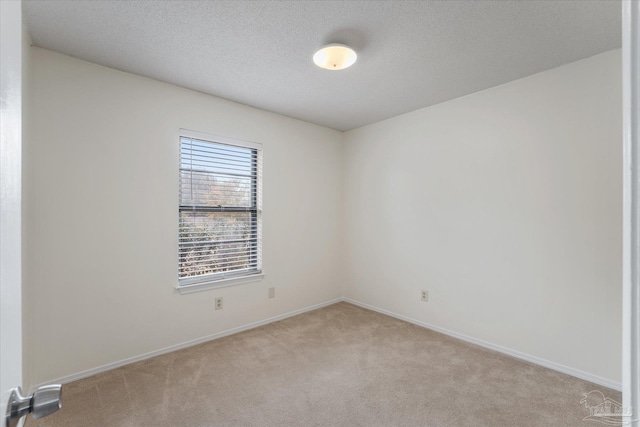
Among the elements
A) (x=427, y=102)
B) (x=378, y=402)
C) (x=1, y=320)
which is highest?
(x=427, y=102)

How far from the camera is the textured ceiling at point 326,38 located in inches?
68.6

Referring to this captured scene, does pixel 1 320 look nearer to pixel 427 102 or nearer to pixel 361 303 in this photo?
pixel 427 102

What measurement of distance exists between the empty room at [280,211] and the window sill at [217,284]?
0.02 m

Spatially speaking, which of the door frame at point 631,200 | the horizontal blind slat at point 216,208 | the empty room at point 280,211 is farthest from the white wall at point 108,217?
the door frame at point 631,200

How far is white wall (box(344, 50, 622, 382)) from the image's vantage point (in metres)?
2.19

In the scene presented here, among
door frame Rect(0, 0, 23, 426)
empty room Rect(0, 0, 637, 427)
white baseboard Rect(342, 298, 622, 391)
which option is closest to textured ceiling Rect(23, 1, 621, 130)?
empty room Rect(0, 0, 637, 427)

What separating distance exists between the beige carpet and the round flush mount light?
2.36 m

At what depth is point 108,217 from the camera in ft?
7.87

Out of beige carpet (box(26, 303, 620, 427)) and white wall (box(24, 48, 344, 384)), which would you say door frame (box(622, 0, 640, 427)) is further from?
white wall (box(24, 48, 344, 384))

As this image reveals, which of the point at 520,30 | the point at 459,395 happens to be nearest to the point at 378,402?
the point at 459,395

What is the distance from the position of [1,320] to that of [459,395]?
95.9 inches

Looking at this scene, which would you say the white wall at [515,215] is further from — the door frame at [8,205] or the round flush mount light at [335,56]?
the door frame at [8,205]

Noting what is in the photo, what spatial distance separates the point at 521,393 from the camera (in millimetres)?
2084

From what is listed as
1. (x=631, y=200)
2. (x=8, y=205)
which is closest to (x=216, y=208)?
(x=8, y=205)
